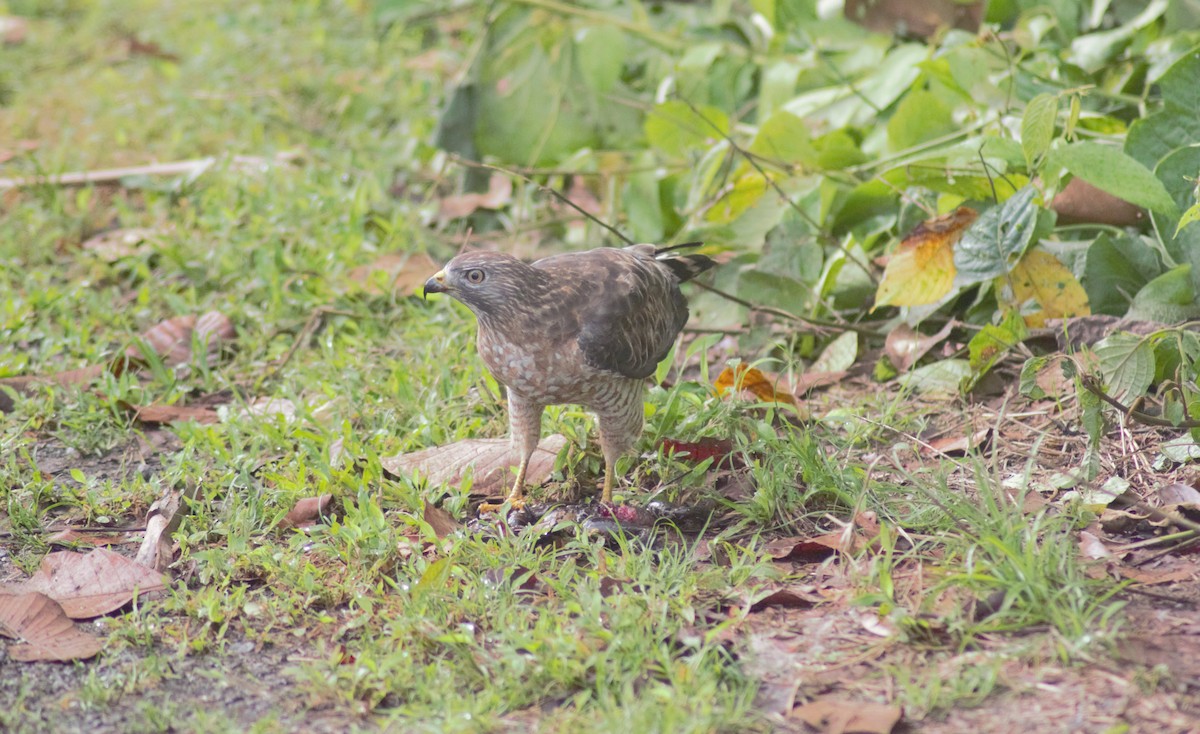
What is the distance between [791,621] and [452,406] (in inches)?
79.1

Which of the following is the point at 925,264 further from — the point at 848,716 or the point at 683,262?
the point at 848,716

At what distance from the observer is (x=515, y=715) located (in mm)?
3010

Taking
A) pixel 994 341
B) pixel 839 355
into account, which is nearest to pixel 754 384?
pixel 839 355

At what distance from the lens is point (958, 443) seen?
14.3ft

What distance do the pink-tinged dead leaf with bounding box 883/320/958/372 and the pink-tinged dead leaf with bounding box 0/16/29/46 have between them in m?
8.49

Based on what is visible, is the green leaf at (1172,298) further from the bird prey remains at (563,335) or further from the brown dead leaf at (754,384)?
the bird prey remains at (563,335)

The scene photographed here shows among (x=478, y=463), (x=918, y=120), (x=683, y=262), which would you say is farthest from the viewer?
(x=918, y=120)

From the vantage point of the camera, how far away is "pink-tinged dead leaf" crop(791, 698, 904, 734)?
9.24 feet

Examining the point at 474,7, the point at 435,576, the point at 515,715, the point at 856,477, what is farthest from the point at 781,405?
the point at 474,7

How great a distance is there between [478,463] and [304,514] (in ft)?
2.25

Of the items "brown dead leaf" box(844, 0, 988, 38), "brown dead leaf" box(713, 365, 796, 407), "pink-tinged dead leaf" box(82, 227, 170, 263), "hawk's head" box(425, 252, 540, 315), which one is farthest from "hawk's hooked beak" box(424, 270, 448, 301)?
"brown dead leaf" box(844, 0, 988, 38)

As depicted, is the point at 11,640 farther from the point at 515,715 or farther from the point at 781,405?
the point at 781,405

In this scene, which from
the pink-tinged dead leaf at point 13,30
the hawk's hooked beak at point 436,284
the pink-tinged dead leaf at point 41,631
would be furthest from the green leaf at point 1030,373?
the pink-tinged dead leaf at point 13,30

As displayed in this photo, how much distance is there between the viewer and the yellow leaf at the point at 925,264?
15.3ft
